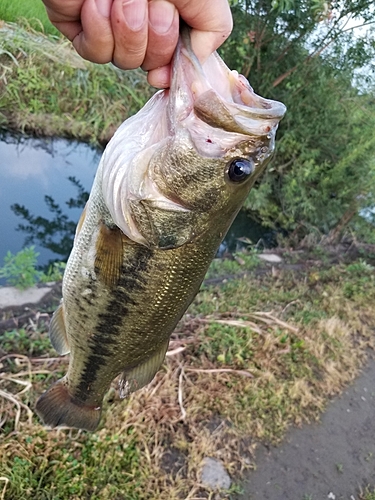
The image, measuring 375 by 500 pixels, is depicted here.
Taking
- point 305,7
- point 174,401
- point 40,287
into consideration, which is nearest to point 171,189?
point 174,401

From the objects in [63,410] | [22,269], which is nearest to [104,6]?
[63,410]

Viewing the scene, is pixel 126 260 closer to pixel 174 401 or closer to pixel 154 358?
pixel 154 358

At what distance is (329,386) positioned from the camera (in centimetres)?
350

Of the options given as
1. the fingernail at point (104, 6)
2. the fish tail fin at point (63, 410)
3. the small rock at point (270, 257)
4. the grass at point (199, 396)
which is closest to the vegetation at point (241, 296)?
the grass at point (199, 396)

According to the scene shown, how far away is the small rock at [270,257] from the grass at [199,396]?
703mm

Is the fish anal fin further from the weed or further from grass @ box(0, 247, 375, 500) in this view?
the weed

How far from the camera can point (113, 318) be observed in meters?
1.64

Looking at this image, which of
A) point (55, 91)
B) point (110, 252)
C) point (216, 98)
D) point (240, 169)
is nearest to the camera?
point (216, 98)

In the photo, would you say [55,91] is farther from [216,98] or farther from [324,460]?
[216,98]

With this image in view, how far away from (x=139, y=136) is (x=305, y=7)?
4.40m

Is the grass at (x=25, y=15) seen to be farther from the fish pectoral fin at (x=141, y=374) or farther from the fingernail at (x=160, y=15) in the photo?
the fingernail at (x=160, y=15)

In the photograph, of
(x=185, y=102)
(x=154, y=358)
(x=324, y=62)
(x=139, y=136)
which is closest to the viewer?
(x=185, y=102)

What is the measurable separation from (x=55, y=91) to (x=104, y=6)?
21.1 feet

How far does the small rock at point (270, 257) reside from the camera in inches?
203
